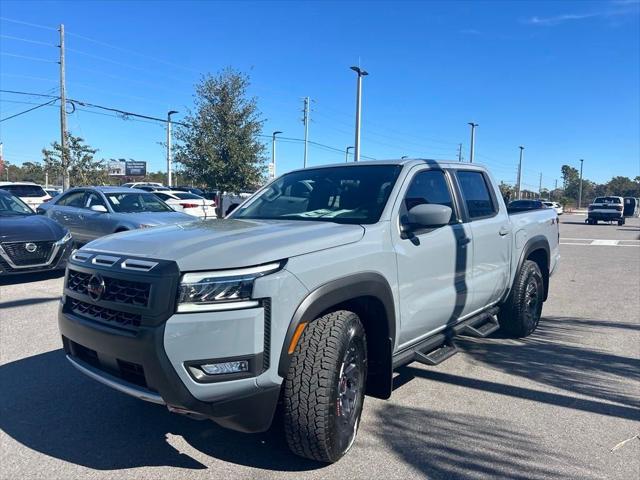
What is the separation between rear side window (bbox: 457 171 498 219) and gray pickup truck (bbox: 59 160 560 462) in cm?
45

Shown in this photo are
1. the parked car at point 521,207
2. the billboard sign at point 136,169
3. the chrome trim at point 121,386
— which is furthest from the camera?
the billboard sign at point 136,169

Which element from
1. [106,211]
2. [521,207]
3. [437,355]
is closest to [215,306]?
[437,355]

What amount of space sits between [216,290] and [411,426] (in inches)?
73.0

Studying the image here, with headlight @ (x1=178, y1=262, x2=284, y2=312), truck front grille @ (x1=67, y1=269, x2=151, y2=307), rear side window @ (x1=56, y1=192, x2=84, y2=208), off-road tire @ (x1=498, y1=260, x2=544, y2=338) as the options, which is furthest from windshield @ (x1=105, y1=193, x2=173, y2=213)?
headlight @ (x1=178, y1=262, x2=284, y2=312)

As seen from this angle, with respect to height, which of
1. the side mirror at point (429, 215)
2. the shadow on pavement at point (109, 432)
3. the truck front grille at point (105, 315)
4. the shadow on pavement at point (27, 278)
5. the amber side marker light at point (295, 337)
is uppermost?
the side mirror at point (429, 215)

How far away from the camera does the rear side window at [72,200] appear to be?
37.0 ft

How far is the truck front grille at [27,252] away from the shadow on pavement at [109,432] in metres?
4.13

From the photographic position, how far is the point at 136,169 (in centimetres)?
7381

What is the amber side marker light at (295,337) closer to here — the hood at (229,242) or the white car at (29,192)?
the hood at (229,242)

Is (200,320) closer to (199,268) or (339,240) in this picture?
(199,268)

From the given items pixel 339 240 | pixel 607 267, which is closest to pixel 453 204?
pixel 339 240

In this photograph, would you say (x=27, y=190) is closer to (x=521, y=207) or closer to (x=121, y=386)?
(x=521, y=207)

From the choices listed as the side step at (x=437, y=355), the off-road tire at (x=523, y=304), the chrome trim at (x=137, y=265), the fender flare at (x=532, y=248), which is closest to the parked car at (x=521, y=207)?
the fender flare at (x=532, y=248)

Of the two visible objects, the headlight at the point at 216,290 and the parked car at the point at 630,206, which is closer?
the headlight at the point at 216,290
